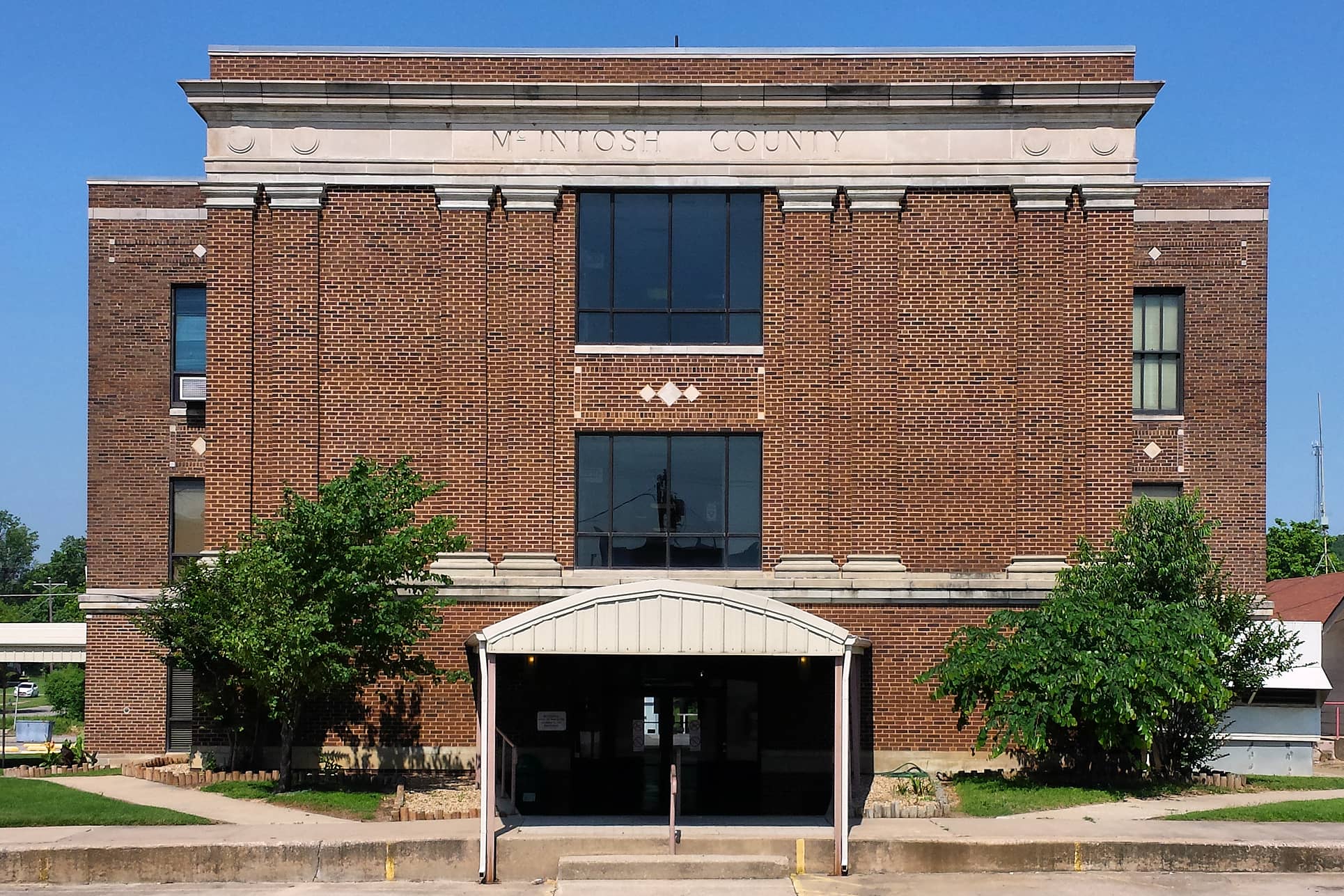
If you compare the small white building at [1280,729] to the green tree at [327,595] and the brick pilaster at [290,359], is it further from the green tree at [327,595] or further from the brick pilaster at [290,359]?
the brick pilaster at [290,359]

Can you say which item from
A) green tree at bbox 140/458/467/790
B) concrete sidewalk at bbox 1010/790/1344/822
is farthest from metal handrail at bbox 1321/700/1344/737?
green tree at bbox 140/458/467/790

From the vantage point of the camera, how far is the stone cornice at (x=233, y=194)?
24062 millimetres

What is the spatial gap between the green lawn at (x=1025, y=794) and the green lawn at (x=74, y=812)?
36.0 feet

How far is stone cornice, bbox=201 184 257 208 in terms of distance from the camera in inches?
947

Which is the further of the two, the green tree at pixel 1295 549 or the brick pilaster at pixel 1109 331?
the green tree at pixel 1295 549

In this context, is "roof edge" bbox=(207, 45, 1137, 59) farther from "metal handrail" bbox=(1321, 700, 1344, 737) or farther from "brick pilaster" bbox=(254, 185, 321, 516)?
"metal handrail" bbox=(1321, 700, 1344, 737)

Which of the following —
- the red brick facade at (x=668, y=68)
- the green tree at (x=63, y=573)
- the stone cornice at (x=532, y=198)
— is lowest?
the green tree at (x=63, y=573)

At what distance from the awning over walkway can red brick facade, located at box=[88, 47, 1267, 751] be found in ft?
154

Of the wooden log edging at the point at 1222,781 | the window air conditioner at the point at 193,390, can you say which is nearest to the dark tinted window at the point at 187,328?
the window air conditioner at the point at 193,390

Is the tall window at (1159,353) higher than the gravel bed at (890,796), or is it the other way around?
the tall window at (1159,353)

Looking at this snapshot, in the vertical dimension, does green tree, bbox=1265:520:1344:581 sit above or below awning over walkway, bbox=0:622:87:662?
above

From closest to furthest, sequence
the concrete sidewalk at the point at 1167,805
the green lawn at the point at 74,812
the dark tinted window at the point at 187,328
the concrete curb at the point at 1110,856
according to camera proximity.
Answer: the concrete curb at the point at 1110,856, the green lawn at the point at 74,812, the concrete sidewalk at the point at 1167,805, the dark tinted window at the point at 187,328

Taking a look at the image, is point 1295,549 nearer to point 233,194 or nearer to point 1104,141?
point 1104,141

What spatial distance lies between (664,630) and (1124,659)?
7.21 meters
